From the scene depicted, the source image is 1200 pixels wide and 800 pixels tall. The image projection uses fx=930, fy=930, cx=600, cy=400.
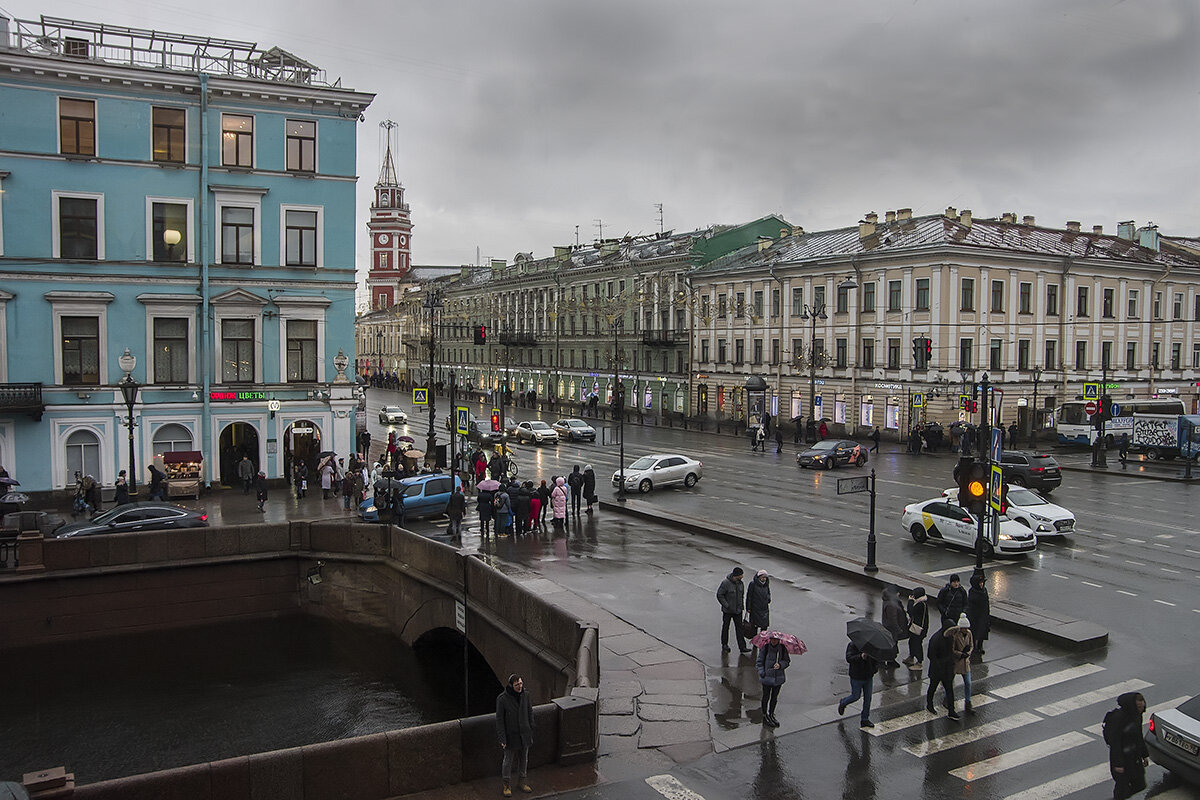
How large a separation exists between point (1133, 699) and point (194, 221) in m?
32.8

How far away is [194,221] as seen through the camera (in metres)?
33.9

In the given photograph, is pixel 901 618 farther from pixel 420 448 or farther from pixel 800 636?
pixel 420 448

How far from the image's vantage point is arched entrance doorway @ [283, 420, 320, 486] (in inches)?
1399

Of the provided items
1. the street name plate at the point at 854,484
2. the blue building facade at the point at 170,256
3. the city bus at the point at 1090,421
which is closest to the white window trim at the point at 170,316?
the blue building facade at the point at 170,256

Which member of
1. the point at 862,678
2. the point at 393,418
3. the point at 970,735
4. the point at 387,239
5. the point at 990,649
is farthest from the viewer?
the point at 387,239

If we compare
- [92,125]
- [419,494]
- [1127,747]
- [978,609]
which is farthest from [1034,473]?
[92,125]

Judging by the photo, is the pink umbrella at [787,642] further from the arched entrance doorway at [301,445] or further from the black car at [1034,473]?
the arched entrance doorway at [301,445]

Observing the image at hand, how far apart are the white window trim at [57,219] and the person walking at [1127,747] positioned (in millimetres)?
33313

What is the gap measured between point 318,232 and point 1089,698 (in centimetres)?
3030

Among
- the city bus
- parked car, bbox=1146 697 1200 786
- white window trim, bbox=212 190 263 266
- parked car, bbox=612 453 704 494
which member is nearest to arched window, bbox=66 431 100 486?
white window trim, bbox=212 190 263 266

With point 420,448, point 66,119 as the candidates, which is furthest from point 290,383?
point 420,448

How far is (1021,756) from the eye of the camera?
1225 centimetres

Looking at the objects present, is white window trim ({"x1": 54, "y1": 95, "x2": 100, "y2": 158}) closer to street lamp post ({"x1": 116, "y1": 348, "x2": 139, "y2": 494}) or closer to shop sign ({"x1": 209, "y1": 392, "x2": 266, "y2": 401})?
street lamp post ({"x1": 116, "y1": 348, "x2": 139, "y2": 494})

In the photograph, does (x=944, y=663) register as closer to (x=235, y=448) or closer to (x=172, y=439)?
(x=235, y=448)
